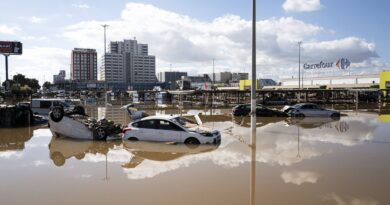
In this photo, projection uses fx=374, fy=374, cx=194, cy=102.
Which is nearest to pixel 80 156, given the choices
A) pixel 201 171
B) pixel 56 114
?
pixel 56 114

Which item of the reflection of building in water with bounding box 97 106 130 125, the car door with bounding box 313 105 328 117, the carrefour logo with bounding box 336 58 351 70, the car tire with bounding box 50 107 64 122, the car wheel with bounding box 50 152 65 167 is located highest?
the carrefour logo with bounding box 336 58 351 70

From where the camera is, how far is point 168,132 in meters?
16.3

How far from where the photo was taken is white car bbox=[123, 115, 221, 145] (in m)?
15.9

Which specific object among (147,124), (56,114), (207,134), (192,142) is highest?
(56,114)

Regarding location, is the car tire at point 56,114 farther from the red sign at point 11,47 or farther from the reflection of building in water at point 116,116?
the red sign at point 11,47

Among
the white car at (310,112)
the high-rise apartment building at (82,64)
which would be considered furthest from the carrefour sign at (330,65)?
the high-rise apartment building at (82,64)

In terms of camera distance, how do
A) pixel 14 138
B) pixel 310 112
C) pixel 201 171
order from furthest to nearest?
pixel 310 112 < pixel 14 138 < pixel 201 171

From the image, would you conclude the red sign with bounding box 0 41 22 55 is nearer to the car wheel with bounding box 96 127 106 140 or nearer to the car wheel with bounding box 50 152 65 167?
the car wheel with bounding box 96 127 106 140

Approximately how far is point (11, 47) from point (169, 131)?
4667 cm

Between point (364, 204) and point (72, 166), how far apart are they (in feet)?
29.1

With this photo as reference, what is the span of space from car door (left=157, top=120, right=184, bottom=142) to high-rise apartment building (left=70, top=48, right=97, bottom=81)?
6144 inches

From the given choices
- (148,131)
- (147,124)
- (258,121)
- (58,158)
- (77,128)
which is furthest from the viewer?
(258,121)

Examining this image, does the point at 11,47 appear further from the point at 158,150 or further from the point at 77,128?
the point at 158,150

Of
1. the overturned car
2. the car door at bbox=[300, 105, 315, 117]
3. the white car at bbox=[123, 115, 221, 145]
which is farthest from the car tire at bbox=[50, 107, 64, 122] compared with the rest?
the car door at bbox=[300, 105, 315, 117]
